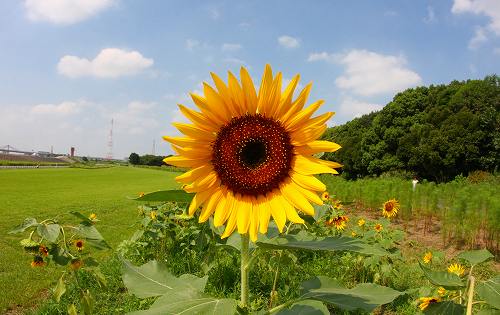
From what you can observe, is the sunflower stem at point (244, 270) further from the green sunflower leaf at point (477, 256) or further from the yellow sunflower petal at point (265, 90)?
the green sunflower leaf at point (477, 256)

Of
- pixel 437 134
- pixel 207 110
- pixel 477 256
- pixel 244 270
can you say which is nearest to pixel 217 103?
pixel 207 110

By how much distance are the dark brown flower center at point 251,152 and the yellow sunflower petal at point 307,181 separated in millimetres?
32

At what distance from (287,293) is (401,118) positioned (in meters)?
29.3

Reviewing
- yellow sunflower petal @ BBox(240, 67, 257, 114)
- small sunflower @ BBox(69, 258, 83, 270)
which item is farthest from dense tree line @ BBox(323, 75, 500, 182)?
yellow sunflower petal @ BBox(240, 67, 257, 114)

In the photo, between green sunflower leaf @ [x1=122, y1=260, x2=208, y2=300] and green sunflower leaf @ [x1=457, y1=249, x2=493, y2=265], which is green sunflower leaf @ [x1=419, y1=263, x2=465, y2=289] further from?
green sunflower leaf @ [x1=122, y1=260, x2=208, y2=300]

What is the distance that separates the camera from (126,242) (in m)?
5.93

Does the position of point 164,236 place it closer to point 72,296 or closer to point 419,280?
point 72,296

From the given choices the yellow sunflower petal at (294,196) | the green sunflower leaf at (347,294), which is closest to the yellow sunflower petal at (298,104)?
the yellow sunflower petal at (294,196)

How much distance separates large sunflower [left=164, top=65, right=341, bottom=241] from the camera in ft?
4.53

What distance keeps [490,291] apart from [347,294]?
1.44 feet

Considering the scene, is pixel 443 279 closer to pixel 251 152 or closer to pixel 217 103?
pixel 251 152

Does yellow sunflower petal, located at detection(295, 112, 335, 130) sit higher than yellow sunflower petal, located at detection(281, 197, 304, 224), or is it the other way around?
yellow sunflower petal, located at detection(295, 112, 335, 130)

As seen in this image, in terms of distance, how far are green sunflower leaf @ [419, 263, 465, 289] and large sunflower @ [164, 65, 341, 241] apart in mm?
447

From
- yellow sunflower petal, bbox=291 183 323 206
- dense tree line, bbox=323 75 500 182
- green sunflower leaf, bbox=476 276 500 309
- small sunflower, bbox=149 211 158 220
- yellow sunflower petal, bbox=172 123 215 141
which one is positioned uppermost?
dense tree line, bbox=323 75 500 182
